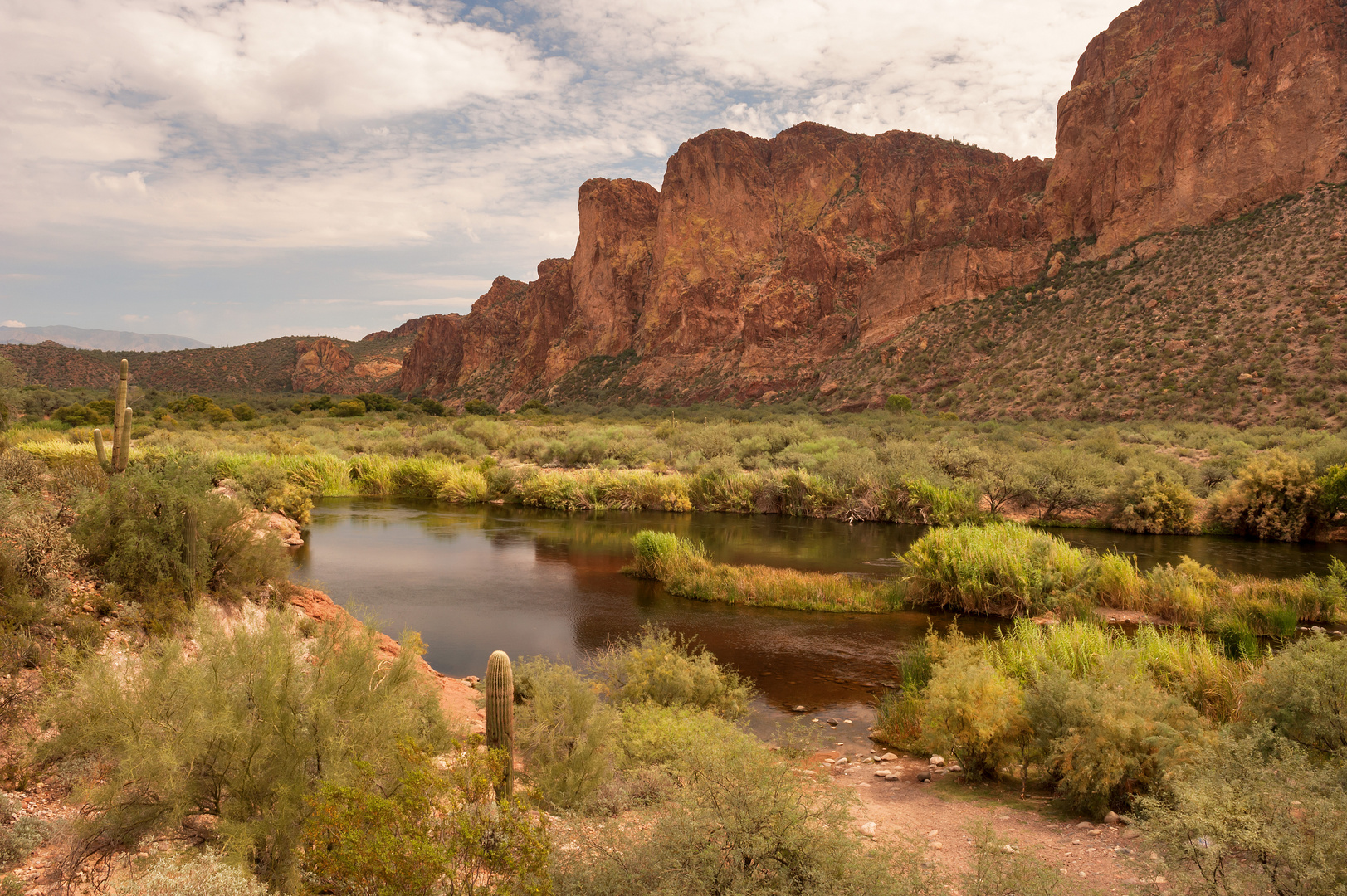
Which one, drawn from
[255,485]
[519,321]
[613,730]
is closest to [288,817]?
[613,730]

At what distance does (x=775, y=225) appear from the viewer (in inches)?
3265

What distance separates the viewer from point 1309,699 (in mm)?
5246

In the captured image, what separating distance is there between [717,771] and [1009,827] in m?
2.47

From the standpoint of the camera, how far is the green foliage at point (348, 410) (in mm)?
57853

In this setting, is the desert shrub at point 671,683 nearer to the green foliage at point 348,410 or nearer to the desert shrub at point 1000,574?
the desert shrub at point 1000,574

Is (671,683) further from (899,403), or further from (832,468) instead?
(899,403)

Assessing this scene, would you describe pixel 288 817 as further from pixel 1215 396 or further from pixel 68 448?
pixel 1215 396

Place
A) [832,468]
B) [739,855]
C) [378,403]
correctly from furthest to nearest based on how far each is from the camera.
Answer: [378,403] < [832,468] < [739,855]

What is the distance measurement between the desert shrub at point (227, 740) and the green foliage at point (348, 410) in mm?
55875

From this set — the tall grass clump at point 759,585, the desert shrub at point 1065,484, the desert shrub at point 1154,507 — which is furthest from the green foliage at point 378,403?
the desert shrub at point 1154,507

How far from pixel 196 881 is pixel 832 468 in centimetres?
2293

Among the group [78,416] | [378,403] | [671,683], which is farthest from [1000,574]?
[378,403]

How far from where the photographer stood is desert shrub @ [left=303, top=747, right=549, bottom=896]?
323 cm

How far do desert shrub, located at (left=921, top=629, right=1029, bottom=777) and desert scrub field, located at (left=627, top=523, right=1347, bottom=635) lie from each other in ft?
17.5
